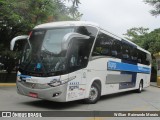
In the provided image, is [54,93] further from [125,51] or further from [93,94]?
[125,51]

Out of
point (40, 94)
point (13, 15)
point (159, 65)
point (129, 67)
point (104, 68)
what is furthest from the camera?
point (159, 65)

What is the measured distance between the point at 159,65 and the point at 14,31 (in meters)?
13.2

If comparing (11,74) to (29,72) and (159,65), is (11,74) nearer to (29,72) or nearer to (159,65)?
(159,65)

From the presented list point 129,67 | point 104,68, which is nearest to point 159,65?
point 129,67


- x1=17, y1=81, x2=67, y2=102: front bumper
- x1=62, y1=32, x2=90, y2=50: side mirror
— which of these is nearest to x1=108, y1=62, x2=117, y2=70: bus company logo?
x1=62, y1=32, x2=90, y2=50: side mirror

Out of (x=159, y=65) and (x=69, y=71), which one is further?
(x=159, y=65)

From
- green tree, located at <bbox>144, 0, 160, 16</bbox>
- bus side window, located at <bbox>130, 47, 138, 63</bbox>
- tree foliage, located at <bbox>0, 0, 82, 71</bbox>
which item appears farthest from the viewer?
green tree, located at <bbox>144, 0, 160, 16</bbox>

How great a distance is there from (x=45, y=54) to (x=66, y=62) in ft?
2.90

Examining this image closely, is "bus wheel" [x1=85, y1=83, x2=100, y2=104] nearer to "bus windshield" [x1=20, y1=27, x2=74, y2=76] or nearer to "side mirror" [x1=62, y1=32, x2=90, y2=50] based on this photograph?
"side mirror" [x1=62, y1=32, x2=90, y2=50]

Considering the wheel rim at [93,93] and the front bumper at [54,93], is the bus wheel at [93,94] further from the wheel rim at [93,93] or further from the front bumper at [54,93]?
the front bumper at [54,93]

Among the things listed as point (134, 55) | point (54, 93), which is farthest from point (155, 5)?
point (54, 93)

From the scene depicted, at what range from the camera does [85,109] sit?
37.6 ft

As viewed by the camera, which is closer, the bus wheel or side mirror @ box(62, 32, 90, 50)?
side mirror @ box(62, 32, 90, 50)

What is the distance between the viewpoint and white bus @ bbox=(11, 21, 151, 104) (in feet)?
35.6
